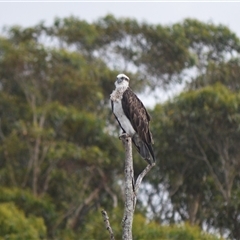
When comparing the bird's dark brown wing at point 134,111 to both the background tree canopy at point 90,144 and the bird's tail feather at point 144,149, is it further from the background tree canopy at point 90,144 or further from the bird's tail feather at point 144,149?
the background tree canopy at point 90,144

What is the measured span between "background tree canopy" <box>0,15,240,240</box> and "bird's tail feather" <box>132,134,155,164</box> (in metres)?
15.9

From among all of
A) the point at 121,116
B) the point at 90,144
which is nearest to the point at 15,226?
the point at 90,144

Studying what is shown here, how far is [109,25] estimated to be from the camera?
120ft

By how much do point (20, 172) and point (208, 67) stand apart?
8762 millimetres

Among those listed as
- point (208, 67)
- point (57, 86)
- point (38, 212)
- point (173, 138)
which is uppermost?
point (208, 67)

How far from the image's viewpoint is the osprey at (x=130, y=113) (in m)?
9.90

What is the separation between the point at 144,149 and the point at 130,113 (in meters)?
0.91

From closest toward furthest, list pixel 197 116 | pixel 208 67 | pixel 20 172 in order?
1. pixel 197 116
2. pixel 20 172
3. pixel 208 67

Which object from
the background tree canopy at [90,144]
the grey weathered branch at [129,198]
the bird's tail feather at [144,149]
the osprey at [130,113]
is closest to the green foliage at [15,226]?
the background tree canopy at [90,144]

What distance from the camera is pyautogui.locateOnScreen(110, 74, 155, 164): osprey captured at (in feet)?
32.5

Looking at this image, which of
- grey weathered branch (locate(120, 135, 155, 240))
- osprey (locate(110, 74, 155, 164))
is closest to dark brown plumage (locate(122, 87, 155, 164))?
osprey (locate(110, 74, 155, 164))

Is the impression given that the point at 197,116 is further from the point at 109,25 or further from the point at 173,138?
the point at 109,25

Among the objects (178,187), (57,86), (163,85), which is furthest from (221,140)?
(163,85)

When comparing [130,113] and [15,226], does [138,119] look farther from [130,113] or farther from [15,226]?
[15,226]
